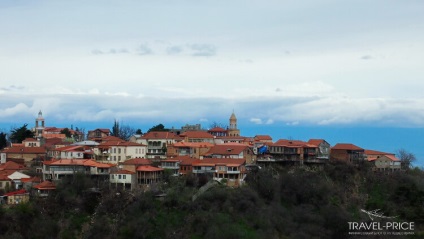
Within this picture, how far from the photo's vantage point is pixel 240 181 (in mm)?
50250

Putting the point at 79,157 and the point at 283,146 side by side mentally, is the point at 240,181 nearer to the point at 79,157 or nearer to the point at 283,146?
the point at 283,146

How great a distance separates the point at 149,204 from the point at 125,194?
93.9 inches

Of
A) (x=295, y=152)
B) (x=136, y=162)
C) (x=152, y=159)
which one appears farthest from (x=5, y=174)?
(x=295, y=152)

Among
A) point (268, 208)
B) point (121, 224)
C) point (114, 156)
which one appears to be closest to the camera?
point (121, 224)

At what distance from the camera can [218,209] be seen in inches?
1802

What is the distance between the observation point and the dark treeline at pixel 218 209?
43.4 m

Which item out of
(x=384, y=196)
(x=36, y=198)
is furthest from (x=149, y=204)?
(x=384, y=196)

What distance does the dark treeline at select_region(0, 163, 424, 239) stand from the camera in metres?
43.4

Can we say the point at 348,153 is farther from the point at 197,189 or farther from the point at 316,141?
the point at 197,189

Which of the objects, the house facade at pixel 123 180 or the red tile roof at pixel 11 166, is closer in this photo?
the house facade at pixel 123 180

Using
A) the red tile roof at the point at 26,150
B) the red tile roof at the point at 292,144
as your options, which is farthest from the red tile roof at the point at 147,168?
the red tile roof at the point at 26,150

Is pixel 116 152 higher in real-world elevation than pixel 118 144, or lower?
lower

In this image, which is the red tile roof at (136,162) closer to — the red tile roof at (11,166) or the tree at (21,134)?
the red tile roof at (11,166)

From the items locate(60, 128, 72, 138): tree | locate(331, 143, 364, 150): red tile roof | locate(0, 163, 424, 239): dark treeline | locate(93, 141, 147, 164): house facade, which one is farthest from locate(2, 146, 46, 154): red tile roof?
locate(331, 143, 364, 150): red tile roof
